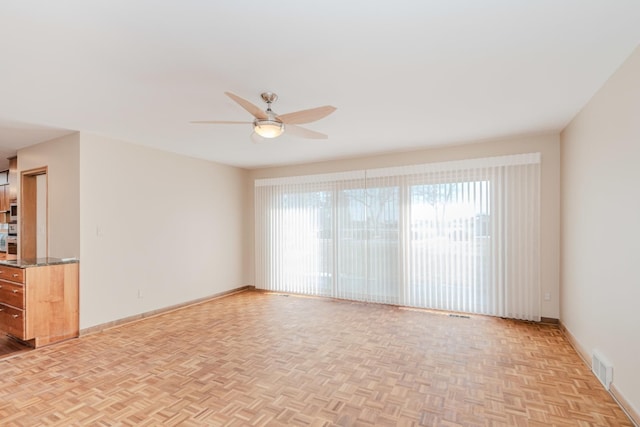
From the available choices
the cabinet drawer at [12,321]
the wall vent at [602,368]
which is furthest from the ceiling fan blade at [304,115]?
the cabinet drawer at [12,321]

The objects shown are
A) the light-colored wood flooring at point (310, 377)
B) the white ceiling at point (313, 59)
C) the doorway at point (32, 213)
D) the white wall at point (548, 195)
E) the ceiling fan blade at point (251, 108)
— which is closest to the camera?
the white ceiling at point (313, 59)

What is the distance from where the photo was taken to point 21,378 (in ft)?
9.06

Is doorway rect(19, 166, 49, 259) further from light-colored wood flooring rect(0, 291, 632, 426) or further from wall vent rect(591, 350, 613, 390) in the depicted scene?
wall vent rect(591, 350, 613, 390)

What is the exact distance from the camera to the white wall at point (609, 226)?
7.06 feet

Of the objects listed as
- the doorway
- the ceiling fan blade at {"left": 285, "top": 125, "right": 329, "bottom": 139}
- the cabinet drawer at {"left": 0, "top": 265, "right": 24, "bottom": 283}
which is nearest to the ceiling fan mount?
the ceiling fan blade at {"left": 285, "top": 125, "right": 329, "bottom": 139}

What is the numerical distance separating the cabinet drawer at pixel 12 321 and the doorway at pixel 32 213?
1.08 meters

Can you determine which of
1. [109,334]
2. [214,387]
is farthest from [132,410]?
[109,334]

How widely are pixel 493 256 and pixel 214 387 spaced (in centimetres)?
386

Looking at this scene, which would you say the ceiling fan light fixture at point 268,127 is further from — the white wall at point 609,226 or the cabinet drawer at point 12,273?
the cabinet drawer at point 12,273

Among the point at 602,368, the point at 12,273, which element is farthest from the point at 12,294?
the point at 602,368

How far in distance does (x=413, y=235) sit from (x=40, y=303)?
490cm

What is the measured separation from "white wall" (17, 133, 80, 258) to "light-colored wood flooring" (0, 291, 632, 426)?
125cm

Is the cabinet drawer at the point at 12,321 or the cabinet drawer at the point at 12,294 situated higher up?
the cabinet drawer at the point at 12,294

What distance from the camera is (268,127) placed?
2.46 metres
